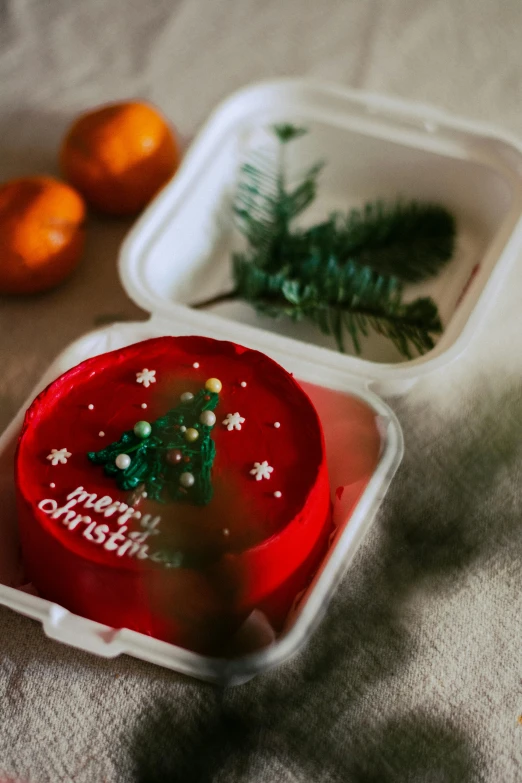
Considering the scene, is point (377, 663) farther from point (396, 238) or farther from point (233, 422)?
point (396, 238)

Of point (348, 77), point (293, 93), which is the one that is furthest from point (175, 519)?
point (348, 77)

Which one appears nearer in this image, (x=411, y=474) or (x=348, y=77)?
(x=411, y=474)

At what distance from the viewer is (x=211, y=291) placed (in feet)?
2.69

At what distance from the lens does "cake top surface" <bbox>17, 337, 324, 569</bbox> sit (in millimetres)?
522

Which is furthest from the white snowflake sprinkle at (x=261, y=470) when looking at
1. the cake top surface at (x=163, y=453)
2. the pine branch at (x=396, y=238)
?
the pine branch at (x=396, y=238)

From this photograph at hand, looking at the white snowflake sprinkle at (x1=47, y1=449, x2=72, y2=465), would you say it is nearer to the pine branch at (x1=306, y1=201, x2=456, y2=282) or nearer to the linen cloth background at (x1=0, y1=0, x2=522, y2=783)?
the linen cloth background at (x1=0, y1=0, x2=522, y2=783)

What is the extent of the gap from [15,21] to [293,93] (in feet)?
1.41

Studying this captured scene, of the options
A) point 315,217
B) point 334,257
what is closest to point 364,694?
point 334,257

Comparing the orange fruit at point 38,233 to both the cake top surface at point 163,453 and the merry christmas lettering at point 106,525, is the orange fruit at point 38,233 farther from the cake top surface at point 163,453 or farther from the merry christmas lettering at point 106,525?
the merry christmas lettering at point 106,525

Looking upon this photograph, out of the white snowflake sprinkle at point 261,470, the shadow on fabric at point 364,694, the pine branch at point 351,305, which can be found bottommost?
the shadow on fabric at point 364,694

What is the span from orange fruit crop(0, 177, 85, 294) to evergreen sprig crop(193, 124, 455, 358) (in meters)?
0.14

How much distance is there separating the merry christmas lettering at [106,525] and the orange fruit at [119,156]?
14.7 inches

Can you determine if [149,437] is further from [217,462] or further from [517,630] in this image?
[517,630]

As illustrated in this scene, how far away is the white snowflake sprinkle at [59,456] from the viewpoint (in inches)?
21.9
